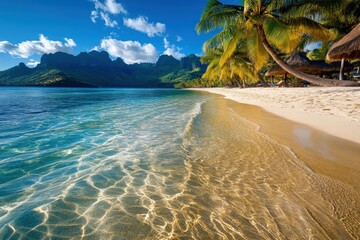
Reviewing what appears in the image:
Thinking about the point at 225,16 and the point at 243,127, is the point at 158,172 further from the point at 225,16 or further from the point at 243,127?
the point at 225,16

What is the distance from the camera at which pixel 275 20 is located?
34.4 ft

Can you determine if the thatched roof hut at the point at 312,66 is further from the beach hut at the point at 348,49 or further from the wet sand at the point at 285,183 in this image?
the wet sand at the point at 285,183

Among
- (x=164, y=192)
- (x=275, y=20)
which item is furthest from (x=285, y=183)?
(x=275, y=20)

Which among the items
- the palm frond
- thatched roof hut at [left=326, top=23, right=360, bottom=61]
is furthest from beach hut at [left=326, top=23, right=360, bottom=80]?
the palm frond

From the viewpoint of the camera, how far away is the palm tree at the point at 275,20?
1026 cm

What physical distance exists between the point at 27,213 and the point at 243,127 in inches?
253

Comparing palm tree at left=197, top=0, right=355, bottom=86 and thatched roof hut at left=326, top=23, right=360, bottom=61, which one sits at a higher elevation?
palm tree at left=197, top=0, right=355, bottom=86

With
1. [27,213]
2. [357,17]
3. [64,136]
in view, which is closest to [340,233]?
[27,213]

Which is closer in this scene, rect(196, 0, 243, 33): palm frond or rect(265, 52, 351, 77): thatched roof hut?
rect(196, 0, 243, 33): palm frond

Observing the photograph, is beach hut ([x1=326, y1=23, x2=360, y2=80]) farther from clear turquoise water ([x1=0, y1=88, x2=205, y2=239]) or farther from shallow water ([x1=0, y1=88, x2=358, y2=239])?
clear turquoise water ([x1=0, y1=88, x2=205, y2=239])

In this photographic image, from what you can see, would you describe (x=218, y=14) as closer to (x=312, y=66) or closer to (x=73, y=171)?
(x=73, y=171)

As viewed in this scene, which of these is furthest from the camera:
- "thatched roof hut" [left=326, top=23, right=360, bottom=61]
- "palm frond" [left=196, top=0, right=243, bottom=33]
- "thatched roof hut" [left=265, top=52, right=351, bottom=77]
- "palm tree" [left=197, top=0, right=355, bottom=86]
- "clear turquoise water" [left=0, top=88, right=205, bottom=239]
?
"thatched roof hut" [left=265, top=52, right=351, bottom=77]

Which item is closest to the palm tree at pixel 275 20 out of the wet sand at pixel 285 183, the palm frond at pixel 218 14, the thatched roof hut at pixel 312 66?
the palm frond at pixel 218 14

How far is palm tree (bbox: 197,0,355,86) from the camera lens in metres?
10.3
